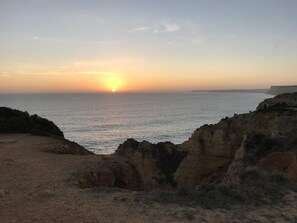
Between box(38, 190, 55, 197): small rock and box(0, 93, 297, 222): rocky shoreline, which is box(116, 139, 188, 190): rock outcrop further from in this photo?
box(38, 190, 55, 197): small rock

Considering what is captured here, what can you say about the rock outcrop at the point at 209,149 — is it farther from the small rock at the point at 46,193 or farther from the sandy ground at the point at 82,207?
the small rock at the point at 46,193

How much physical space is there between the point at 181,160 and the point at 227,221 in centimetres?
2503

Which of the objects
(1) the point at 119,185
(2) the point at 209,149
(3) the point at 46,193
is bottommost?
(2) the point at 209,149

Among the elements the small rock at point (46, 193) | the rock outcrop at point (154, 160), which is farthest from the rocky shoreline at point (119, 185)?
the rock outcrop at point (154, 160)

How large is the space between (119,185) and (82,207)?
618cm

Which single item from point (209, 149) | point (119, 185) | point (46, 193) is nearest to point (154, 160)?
point (209, 149)

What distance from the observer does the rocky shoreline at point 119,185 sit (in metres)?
10.1

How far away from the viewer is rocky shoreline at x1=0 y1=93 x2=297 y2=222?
1012 centimetres

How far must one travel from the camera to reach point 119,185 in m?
16.6

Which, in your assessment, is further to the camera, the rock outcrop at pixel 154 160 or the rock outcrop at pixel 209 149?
the rock outcrop at pixel 154 160

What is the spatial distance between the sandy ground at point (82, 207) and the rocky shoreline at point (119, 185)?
0.09 feet

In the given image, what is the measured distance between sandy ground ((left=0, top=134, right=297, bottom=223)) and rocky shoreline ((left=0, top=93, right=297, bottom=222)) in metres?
0.03

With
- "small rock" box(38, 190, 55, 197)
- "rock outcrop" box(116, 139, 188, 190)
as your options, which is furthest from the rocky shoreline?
"rock outcrop" box(116, 139, 188, 190)

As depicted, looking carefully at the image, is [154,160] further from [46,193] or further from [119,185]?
[46,193]
